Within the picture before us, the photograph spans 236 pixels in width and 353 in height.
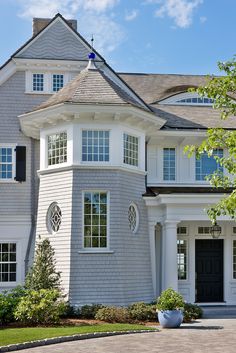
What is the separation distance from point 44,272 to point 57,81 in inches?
327

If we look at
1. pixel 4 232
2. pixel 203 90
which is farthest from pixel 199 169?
pixel 203 90

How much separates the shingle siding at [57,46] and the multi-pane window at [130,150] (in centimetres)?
462

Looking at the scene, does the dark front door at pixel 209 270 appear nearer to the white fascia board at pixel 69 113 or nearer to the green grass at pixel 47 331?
the white fascia board at pixel 69 113

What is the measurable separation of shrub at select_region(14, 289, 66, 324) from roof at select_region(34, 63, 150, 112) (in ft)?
22.0

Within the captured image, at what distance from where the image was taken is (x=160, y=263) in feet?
78.0

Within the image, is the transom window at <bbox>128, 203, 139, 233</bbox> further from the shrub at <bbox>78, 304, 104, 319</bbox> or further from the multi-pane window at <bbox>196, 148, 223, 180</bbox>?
the multi-pane window at <bbox>196, 148, 223, 180</bbox>

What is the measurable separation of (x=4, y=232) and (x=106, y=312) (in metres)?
6.79

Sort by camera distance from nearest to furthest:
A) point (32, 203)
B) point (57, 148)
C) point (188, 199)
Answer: point (188, 199), point (57, 148), point (32, 203)

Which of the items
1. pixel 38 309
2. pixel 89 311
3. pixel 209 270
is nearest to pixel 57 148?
pixel 89 311

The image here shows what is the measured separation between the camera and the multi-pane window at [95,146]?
22.0 m

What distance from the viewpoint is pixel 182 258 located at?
2461 cm

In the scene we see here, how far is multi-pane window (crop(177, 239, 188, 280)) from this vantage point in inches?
963

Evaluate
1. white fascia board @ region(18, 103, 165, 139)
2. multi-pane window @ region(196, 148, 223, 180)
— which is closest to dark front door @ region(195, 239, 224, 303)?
multi-pane window @ region(196, 148, 223, 180)

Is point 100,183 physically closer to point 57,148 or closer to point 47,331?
point 57,148
